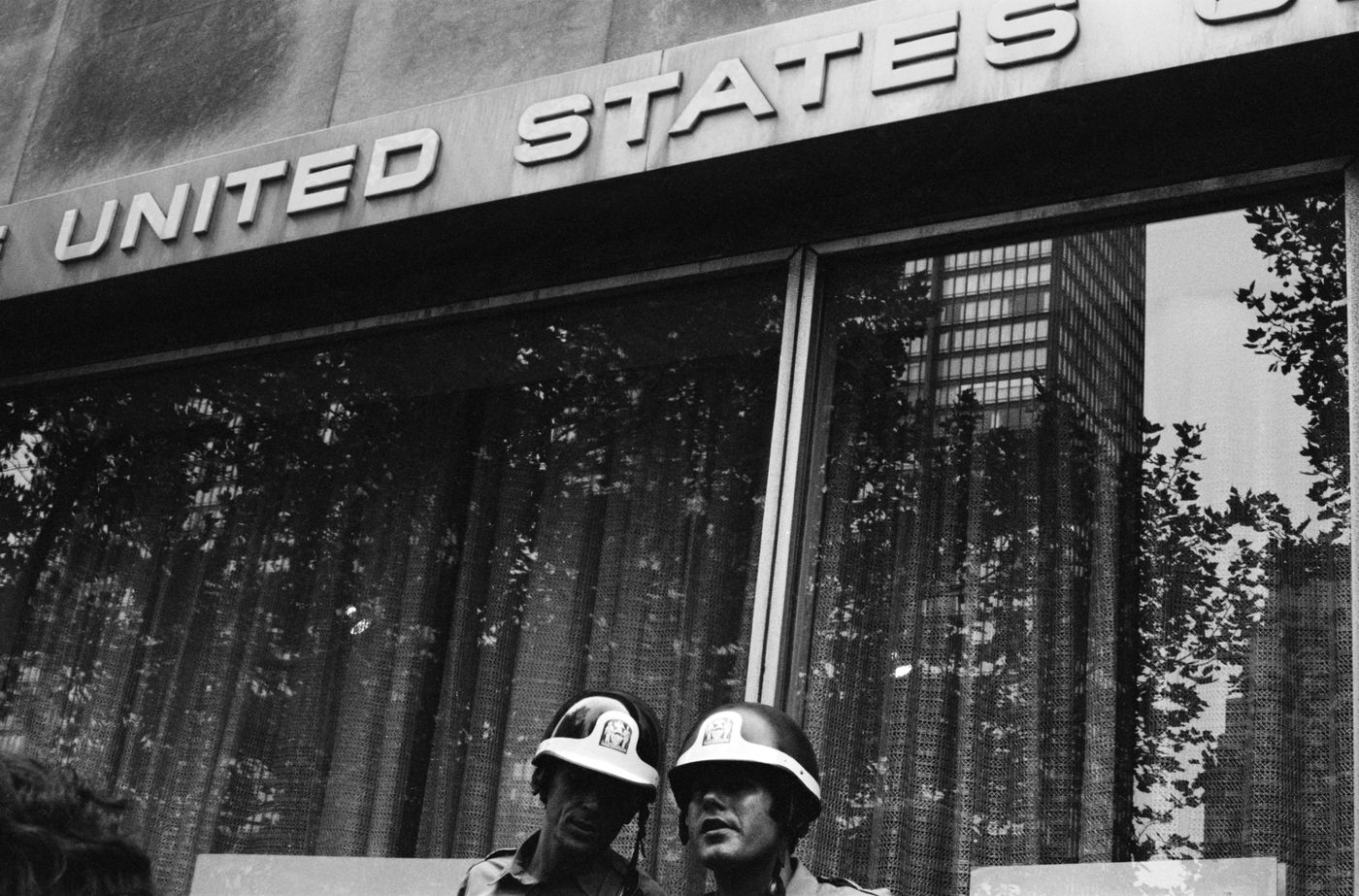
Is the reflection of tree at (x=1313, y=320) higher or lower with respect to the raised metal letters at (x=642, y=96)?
lower

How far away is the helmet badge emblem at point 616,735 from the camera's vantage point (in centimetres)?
471

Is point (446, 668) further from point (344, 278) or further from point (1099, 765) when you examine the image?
point (1099, 765)

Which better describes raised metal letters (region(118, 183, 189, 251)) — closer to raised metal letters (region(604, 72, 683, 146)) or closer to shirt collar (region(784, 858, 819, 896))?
raised metal letters (region(604, 72, 683, 146))

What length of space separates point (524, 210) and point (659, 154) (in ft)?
1.92

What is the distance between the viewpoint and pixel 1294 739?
488 cm

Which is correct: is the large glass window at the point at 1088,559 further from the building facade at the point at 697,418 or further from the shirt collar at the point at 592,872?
the shirt collar at the point at 592,872

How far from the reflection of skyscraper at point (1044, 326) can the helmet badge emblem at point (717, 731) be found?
1.70m

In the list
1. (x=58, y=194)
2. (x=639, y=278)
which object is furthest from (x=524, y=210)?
(x=58, y=194)

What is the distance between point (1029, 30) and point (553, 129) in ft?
5.56

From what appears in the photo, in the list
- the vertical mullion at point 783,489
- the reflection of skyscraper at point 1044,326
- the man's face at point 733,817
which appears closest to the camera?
the man's face at point 733,817

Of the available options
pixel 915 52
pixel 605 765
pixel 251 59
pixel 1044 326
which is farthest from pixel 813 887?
pixel 251 59

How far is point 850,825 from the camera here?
212 inches

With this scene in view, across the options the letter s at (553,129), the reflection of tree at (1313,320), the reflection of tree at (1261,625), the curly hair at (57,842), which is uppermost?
the letter s at (553,129)

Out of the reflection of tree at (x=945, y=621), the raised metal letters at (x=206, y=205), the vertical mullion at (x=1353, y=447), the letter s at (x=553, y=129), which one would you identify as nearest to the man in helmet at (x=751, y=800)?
the reflection of tree at (x=945, y=621)
